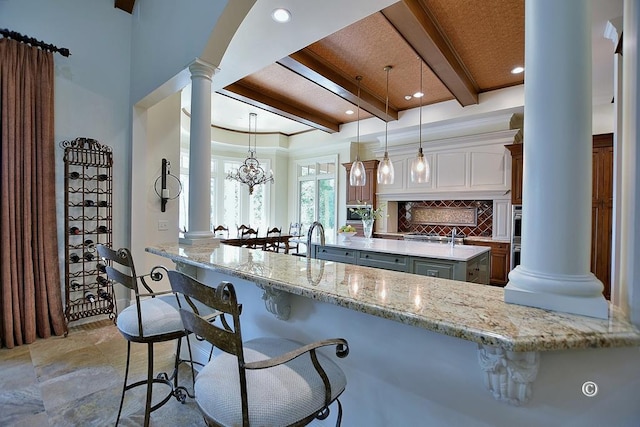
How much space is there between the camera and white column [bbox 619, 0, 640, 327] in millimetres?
873

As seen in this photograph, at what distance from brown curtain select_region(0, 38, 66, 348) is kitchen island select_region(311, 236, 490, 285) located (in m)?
2.76

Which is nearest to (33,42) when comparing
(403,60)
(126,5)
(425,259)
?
(126,5)

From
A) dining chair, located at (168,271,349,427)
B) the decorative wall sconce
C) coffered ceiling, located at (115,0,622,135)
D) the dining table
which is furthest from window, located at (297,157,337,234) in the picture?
dining chair, located at (168,271,349,427)

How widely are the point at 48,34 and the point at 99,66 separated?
0.45 metres

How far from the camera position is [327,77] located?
4.06m

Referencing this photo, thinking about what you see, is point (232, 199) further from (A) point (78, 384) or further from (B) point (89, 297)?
(A) point (78, 384)

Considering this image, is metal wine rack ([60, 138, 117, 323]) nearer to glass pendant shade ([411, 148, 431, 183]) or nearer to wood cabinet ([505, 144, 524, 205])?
glass pendant shade ([411, 148, 431, 183])

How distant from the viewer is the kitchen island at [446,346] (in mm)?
833

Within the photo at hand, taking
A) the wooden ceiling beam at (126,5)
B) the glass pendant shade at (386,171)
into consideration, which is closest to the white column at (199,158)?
the wooden ceiling beam at (126,5)

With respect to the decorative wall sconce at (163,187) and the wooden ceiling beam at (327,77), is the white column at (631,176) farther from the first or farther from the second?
the decorative wall sconce at (163,187)

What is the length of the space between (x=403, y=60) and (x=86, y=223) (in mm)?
4183

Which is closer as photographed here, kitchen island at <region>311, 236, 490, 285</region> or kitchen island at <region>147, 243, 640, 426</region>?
kitchen island at <region>147, 243, 640, 426</region>

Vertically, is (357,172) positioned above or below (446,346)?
above

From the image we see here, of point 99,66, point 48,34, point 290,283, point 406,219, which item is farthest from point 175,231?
point 406,219
